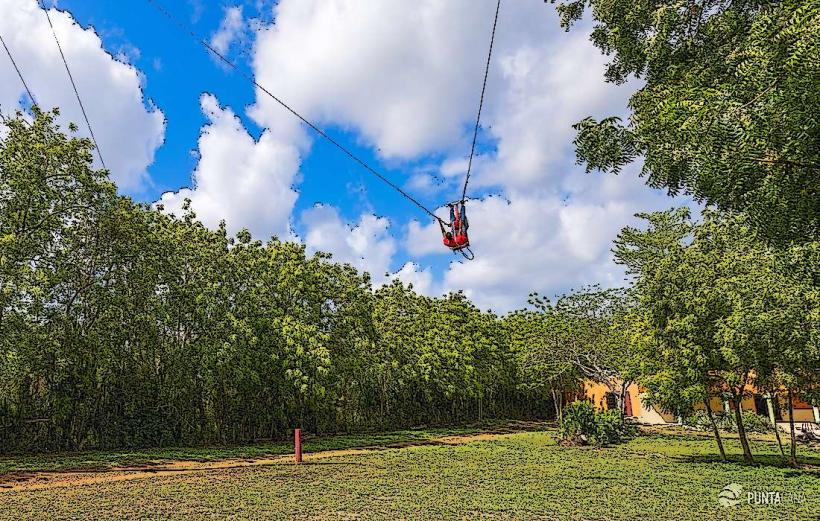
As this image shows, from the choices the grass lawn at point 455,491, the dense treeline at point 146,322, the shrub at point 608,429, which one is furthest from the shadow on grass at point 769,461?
the dense treeline at point 146,322

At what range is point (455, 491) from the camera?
8719 mm

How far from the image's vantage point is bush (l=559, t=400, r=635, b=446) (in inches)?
650

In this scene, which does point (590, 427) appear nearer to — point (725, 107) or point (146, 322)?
point (146, 322)

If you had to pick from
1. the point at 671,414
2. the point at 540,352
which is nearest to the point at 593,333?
the point at 540,352

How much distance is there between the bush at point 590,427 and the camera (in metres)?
→ 16.5

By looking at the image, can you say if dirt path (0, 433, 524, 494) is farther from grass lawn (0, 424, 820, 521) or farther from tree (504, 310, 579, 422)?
tree (504, 310, 579, 422)

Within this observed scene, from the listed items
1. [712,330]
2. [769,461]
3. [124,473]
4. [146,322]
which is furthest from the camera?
[146,322]

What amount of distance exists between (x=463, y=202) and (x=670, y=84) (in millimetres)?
2380

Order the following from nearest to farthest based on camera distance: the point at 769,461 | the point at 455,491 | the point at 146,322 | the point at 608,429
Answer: the point at 455,491
the point at 769,461
the point at 146,322
the point at 608,429

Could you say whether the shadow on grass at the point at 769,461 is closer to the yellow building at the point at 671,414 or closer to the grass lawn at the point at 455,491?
the grass lawn at the point at 455,491

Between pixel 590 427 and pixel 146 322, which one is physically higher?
pixel 146 322

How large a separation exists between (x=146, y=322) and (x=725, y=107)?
50.6 ft

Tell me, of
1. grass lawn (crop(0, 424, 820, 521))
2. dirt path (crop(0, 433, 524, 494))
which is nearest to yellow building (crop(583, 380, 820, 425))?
grass lawn (crop(0, 424, 820, 521))

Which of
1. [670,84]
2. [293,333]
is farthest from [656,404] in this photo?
[293,333]
